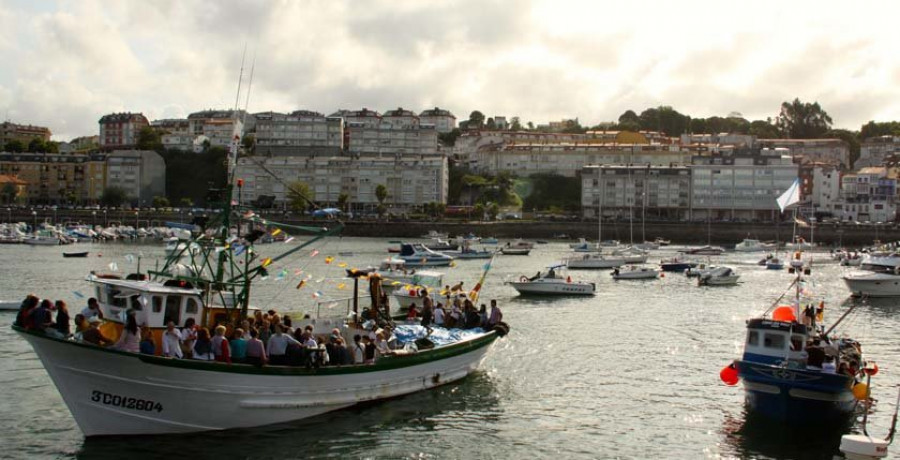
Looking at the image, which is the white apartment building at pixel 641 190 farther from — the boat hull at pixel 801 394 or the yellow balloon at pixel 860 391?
the boat hull at pixel 801 394

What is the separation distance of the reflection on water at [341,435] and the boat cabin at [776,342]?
23.9 ft

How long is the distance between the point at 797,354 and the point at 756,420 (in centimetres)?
215

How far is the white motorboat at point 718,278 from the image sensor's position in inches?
2633

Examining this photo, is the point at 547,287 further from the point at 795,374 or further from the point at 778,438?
the point at 778,438

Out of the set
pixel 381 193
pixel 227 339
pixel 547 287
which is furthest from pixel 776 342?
pixel 381 193

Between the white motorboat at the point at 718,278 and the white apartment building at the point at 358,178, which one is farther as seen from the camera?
the white apartment building at the point at 358,178

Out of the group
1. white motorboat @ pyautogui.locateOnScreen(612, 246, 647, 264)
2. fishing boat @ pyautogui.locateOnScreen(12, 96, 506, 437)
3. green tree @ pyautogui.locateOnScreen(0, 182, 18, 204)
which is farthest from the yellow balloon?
green tree @ pyautogui.locateOnScreen(0, 182, 18, 204)

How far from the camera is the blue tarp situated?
90.0 feet

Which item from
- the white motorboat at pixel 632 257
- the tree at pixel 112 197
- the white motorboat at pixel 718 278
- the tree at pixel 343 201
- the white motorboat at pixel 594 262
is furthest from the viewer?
the tree at pixel 112 197

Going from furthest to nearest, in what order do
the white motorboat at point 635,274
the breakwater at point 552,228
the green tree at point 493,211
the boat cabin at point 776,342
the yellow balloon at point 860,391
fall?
the green tree at point 493,211 → the breakwater at point 552,228 → the white motorboat at point 635,274 → the boat cabin at point 776,342 → the yellow balloon at point 860,391

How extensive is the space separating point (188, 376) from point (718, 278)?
5299 centimetres

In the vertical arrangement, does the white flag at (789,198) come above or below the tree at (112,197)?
below

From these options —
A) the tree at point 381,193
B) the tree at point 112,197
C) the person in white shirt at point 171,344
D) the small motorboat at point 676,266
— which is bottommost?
the person in white shirt at point 171,344

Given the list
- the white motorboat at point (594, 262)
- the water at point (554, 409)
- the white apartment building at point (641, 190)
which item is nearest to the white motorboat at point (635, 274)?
the white motorboat at point (594, 262)
